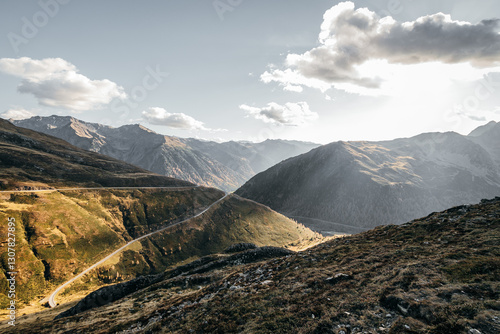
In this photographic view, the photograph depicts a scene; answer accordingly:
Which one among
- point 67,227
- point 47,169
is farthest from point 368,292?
point 47,169

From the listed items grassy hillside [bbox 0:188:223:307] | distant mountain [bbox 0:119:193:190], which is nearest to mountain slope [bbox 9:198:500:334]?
grassy hillside [bbox 0:188:223:307]

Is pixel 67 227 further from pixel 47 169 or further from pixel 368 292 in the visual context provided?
pixel 368 292


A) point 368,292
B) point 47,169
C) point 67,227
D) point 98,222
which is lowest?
point 368,292

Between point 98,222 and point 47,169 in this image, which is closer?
point 98,222

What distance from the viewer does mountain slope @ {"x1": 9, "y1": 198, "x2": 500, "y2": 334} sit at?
12789mm

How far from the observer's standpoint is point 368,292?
55.6 feet

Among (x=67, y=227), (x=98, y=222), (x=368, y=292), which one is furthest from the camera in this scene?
(x=98, y=222)

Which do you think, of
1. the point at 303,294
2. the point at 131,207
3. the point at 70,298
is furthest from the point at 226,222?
the point at 303,294

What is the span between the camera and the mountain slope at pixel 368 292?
12.8m

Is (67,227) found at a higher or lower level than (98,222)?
higher

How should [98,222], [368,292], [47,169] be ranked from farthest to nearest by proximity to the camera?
[47,169], [98,222], [368,292]

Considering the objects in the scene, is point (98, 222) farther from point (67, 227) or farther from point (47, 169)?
point (47, 169)

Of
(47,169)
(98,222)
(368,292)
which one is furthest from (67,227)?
(368,292)

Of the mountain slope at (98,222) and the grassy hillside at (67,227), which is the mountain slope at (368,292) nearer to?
the grassy hillside at (67,227)
